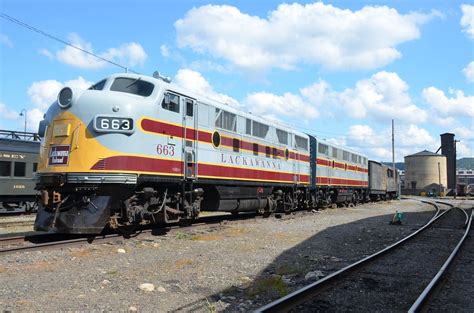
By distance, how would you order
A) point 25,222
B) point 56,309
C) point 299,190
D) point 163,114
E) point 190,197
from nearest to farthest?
point 56,309, point 163,114, point 190,197, point 25,222, point 299,190

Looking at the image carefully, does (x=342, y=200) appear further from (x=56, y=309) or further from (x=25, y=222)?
(x=56, y=309)

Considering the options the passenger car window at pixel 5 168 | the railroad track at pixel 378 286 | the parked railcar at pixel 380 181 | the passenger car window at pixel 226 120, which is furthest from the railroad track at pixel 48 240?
the parked railcar at pixel 380 181

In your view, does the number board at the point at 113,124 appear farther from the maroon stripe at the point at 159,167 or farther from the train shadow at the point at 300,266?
the train shadow at the point at 300,266

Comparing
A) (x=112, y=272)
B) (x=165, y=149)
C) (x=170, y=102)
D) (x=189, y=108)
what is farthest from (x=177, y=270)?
(x=189, y=108)

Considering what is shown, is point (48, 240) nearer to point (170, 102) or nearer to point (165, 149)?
point (165, 149)

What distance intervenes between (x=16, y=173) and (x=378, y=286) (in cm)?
1713

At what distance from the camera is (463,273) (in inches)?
311

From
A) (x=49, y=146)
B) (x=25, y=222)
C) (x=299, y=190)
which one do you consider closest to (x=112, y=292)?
(x=49, y=146)

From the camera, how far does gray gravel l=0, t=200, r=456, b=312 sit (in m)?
5.80

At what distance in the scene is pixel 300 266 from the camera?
8336mm

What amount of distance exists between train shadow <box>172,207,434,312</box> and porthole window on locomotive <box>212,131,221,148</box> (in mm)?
4028

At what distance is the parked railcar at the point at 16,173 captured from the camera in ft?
62.0

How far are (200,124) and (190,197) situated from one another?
212 cm

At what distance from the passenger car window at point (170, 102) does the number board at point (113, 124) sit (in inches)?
52.3
